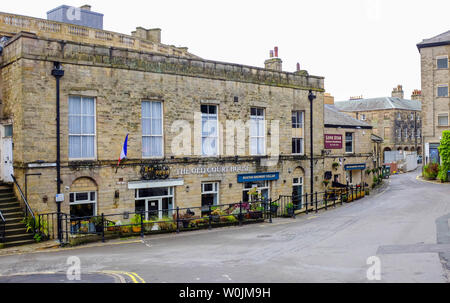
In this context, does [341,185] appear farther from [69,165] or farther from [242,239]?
[69,165]

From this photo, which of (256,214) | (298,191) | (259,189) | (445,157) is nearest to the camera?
(256,214)

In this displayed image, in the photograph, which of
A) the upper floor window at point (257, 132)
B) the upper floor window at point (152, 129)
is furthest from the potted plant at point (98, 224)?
the upper floor window at point (257, 132)

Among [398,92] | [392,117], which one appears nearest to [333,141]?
[392,117]

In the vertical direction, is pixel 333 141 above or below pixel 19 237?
above

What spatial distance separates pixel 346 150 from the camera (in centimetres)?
3441

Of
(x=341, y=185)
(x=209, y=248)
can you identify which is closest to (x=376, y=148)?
(x=341, y=185)

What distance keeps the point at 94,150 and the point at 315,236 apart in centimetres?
979

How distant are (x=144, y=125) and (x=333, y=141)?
15.9m

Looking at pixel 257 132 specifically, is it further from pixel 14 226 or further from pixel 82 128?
pixel 14 226

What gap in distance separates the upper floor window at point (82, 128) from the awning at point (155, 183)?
7.19 ft

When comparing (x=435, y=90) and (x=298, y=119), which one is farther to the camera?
(x=435, y=90)

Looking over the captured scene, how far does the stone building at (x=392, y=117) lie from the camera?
7400 centimetres

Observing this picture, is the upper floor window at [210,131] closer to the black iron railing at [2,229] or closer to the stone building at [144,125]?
the stone building at [144,125]
